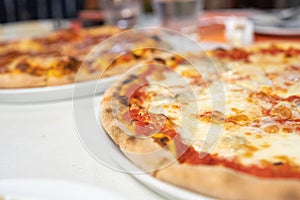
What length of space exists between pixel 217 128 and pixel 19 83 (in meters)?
0.71

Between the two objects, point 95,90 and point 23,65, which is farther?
point 23,65

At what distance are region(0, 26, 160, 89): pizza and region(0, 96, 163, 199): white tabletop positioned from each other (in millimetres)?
108

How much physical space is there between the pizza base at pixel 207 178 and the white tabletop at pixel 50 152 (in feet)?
0.18

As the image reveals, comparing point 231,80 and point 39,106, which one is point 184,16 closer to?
point 231,80

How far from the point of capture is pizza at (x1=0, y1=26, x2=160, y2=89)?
1270 mm

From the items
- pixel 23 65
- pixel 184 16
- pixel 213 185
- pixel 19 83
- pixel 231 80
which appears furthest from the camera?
pixel 184 16

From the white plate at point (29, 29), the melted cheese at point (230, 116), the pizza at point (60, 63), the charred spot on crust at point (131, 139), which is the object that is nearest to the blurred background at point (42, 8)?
the white plate at point (29, 29)

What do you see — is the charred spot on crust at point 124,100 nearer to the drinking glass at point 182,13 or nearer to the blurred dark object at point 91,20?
the drinking glass at point 182,13

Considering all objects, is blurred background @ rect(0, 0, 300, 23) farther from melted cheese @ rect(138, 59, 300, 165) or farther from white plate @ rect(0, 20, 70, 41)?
melted cheese @ rect(138, 59, 300, 165)

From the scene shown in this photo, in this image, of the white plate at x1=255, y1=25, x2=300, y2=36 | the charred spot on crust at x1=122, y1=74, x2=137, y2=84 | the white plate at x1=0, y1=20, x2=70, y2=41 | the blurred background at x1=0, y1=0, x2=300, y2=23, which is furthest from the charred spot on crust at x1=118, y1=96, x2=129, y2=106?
the blurred background at x1=0, y1=0, x2=300, y2=23

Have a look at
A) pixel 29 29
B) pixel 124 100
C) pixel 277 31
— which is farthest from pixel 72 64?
pixel 29 29

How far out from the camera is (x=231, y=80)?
116cm

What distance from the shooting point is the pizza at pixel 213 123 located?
0.63 meters

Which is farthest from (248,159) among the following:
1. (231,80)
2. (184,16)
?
(184,16)
